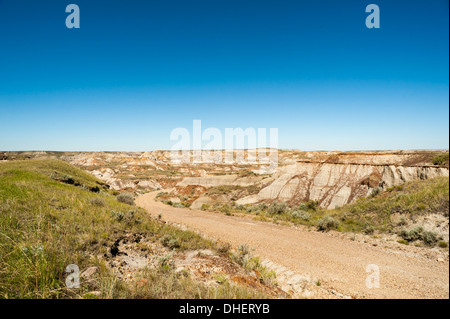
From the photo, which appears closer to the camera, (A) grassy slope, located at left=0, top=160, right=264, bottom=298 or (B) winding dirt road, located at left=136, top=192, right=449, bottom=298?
(A) grassy slope, located at left=0, top=160, right=264, bottom=298

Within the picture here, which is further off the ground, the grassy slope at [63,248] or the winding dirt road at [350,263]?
the grassy slope at [63,248]

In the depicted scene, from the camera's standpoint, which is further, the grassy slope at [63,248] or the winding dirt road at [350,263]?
the winding dirt road at [350,263]

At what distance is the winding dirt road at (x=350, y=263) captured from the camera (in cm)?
404

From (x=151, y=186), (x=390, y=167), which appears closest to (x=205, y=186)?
(x=151, y=186)

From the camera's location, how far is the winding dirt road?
4.04 metres

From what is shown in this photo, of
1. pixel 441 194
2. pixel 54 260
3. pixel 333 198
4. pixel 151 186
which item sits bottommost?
pixel 151 186

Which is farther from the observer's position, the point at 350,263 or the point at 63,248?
the point at 350,263

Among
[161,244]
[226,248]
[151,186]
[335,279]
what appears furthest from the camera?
[151,186]

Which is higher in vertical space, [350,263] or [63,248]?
[63,248]

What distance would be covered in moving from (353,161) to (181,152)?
99.8 metres

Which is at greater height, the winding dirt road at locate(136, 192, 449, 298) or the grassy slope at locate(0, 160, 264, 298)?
the grassy slope at locate(0, 160, 264, 298)

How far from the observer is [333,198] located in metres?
18.0

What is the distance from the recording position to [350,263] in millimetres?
6434
